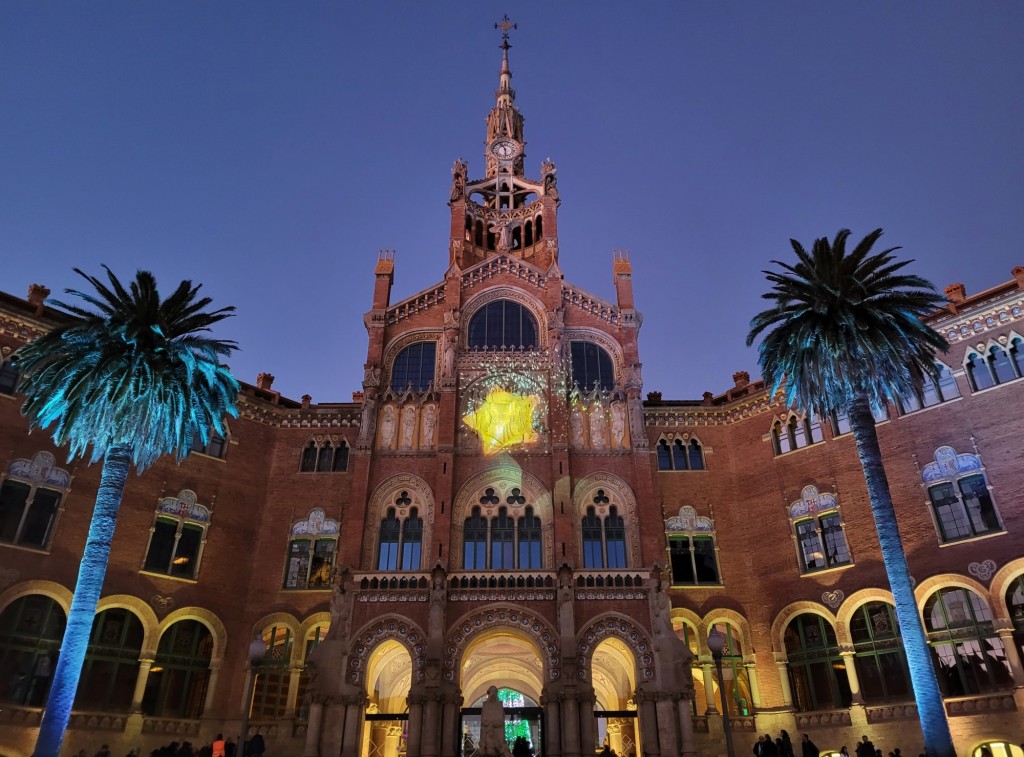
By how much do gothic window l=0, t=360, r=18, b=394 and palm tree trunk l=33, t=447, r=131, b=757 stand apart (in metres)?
9.11

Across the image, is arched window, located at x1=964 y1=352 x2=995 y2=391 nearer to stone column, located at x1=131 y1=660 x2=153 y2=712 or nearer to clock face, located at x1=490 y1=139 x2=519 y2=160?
clock face, located at x1=490 y1=139 x2=519 y2=160

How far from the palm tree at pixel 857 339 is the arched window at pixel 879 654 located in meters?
4.42

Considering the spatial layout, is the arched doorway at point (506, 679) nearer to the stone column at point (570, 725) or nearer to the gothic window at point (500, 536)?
the gothic window at point (500, 536)

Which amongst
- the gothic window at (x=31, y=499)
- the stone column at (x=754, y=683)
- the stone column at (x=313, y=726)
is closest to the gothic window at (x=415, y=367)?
the stone column at (x=313, y=726)

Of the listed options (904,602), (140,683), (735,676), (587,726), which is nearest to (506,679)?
(587,726)

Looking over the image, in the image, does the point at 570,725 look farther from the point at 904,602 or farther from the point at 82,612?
the point at 82,612

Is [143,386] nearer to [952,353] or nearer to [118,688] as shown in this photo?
[118,688]

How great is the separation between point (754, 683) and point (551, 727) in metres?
10.1

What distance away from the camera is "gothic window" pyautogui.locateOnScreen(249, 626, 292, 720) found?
115 ft

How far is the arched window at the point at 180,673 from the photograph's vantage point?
33062 mm

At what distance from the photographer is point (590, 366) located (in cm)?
4094

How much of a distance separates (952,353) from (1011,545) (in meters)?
8.61

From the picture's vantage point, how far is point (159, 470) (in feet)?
118

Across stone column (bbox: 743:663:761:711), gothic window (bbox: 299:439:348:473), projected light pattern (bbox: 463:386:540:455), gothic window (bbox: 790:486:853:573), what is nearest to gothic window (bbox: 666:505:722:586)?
stone column (bbox: 743:663:761:711)
